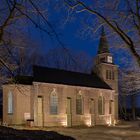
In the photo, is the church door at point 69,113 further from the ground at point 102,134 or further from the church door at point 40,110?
the ground at point 102,134

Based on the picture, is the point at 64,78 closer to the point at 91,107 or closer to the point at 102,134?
the point at 91,107

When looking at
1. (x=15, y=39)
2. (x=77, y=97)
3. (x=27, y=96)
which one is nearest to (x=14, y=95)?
(x=27, y=96)

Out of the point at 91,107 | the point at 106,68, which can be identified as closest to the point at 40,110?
the point at 91,107

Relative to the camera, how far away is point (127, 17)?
16109mm

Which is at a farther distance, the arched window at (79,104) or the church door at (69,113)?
the arched window at (79,104)

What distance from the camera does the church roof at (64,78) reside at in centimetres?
4319

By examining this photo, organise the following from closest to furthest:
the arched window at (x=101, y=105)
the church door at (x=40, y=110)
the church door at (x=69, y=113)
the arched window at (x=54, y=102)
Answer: the church door at (x=40, y=110) < the arched window at (x=54, y=102) < the church door at (x=69, y=113) < the arched window at (x=101, y=105)

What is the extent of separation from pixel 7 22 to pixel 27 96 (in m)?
26.8

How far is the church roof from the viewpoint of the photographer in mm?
43188

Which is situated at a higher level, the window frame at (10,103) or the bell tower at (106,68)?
the bell tower at (106,68)

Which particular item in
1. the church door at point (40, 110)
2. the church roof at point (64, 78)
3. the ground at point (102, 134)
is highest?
the church roof at point (64, 78)

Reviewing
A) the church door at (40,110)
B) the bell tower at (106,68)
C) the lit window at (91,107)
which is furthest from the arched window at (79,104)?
the bell tower at (106,68)

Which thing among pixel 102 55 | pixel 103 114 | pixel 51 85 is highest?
pixel 102 55

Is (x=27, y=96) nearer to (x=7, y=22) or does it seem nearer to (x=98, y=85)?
(x=98, y=85)
